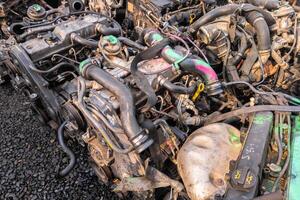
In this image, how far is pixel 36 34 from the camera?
3656 mm

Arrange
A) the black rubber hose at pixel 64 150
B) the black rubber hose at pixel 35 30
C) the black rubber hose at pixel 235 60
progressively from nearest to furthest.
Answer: the black rubber hose at pixel 235 60, the black rubber hose at pixel 64 150, the black rubber hose at pixel 35 30

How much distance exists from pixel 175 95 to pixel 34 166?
1.70m

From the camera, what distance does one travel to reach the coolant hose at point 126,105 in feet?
7.23

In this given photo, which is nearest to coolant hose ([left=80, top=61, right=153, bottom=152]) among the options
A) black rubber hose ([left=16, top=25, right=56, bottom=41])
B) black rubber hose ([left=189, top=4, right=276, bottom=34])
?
black rubber hose ([left=189, top=4, right=276, bottom=34])

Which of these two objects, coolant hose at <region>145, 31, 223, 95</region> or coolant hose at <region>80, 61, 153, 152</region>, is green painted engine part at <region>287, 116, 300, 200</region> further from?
coolant hose at <region>80, 61, 153, 152</region>

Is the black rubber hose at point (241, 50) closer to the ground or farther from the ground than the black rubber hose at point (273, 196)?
farther from the ground

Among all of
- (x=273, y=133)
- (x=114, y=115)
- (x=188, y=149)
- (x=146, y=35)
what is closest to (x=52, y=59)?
(x=146, y=35)

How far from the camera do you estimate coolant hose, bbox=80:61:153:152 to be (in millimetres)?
2205

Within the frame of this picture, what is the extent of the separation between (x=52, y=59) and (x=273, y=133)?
94.9 inches

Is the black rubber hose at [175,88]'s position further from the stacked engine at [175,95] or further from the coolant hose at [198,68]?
the coolant hose at [198,68]

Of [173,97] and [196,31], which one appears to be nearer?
[173,97]

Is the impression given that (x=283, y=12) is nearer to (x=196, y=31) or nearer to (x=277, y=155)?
(x=196, y=31)

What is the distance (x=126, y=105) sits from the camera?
2293mm

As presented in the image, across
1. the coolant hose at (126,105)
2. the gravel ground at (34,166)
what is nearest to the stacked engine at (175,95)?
the coolant hose at (126,105)
